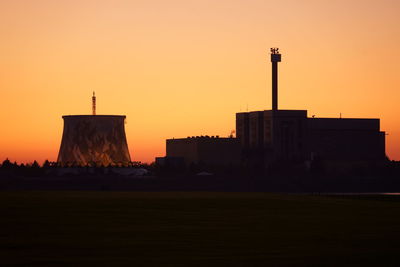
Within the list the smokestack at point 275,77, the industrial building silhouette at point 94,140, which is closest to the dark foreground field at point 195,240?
Answer: the industrial building silhouette at point 94,140

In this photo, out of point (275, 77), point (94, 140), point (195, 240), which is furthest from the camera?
point (275, 77)

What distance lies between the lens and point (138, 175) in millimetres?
168500

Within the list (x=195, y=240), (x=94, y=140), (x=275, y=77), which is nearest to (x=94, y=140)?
(x=94, y=140)

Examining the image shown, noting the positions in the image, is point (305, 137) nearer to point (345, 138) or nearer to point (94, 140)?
point (345, 138)

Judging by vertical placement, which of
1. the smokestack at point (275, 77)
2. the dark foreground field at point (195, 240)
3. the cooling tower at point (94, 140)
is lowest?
the dark foreground field at point (195, 240)

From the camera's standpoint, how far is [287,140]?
611 feet

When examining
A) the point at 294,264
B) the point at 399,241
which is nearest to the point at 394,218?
the point at 399,241

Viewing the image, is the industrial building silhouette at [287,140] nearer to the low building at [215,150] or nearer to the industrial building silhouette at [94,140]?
the low building at [215,150]

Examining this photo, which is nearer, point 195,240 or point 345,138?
point 195,240

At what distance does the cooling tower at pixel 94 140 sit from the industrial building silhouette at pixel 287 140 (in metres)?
50.1

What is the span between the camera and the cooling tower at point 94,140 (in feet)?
452

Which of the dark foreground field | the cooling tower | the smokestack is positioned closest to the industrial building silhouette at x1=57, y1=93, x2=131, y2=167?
the cooling tower

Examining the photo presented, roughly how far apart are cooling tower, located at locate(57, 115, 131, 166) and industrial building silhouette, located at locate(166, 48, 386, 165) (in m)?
50.1

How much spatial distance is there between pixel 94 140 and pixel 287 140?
60.2 m
